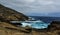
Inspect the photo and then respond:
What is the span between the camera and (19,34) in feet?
43.4

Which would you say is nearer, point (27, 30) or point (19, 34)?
point (19, 34)

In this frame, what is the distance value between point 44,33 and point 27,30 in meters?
1.31

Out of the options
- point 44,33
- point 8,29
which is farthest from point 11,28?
point 44,33

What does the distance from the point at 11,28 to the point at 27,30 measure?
4.20ft

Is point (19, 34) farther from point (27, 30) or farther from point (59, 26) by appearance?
point (59, 26)

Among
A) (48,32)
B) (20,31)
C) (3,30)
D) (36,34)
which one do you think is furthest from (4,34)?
(48,32)

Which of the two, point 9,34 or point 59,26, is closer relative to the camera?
point 9,34

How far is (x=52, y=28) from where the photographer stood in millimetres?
14328

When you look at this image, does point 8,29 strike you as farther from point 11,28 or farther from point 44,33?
point 44,33

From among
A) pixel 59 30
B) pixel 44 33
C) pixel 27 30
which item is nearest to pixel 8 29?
pixel 27 30

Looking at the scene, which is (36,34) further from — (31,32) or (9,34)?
(9,34)

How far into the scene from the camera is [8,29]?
13586 millimetres

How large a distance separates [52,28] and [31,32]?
1622 millimetres

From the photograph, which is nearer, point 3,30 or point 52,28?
point 3,30
